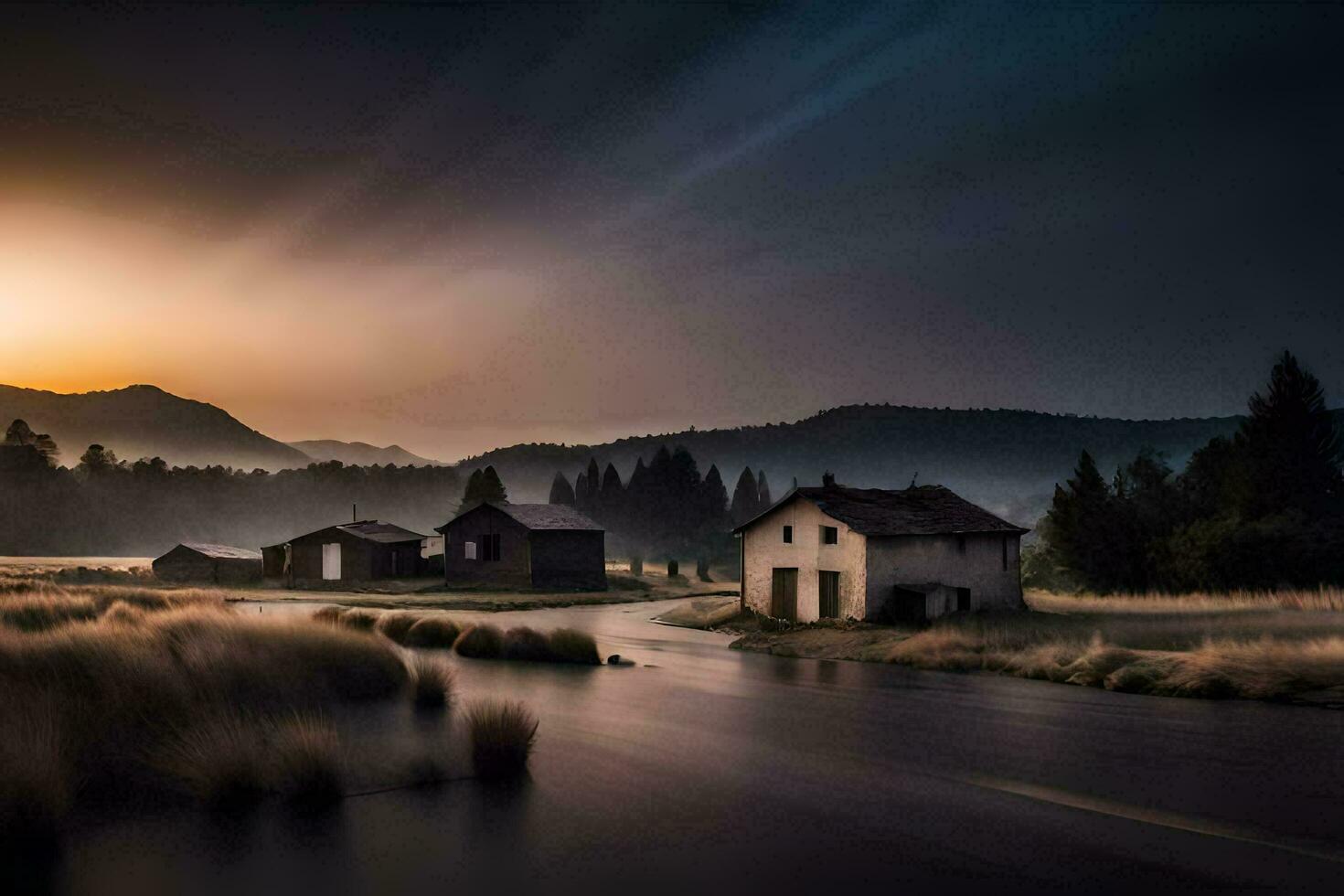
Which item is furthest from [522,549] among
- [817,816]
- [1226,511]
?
[817,816]

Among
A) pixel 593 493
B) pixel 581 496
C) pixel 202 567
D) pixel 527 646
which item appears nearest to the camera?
pixel 527 646

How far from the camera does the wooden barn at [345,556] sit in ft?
231

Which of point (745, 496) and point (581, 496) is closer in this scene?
point (745, 496)

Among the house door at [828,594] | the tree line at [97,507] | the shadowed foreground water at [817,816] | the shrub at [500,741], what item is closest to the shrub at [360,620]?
the shadowed foreground water at [817,816]

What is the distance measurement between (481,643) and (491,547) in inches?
1381

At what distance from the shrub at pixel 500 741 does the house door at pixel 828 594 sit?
25021mm

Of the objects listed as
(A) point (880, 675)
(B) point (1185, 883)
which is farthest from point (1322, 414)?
(B) point (1185, 883)

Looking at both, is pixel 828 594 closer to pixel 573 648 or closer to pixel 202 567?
pixel 573 648

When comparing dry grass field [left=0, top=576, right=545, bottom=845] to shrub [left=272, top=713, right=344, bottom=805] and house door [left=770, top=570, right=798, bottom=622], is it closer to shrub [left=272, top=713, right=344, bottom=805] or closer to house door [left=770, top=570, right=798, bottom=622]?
shrub [left=272, top=713, right=344, bottom=805]

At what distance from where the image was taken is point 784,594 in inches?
1678

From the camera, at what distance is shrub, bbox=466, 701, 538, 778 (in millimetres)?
15641

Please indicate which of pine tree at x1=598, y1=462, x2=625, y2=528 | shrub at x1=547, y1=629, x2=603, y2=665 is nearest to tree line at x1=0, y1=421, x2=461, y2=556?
pine tree at x1=598, y1=462, x2=625, y2=528

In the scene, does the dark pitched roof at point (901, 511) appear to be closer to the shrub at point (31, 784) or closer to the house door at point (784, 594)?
the house door at point (784, 594)

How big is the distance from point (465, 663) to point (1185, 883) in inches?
945
